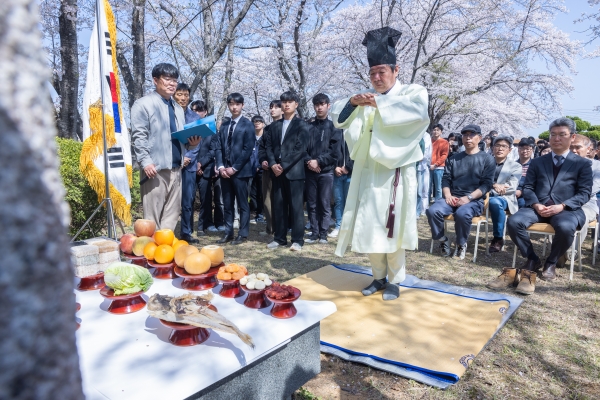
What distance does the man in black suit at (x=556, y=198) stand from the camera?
4555 millimetres

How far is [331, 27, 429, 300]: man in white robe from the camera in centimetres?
341

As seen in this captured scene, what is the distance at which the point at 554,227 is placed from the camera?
4.58m

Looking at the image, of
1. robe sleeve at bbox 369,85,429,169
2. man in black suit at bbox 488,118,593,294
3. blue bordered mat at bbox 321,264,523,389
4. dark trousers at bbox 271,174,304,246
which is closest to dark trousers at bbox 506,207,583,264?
man in black suit at bbox 488,118,593,294

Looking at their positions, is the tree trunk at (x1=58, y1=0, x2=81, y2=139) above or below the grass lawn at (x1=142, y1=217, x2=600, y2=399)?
above

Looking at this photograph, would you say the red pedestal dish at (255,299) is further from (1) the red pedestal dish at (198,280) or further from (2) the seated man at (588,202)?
(2) the seated man at (588,202)

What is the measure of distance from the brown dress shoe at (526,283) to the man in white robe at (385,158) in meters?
→ 1.30

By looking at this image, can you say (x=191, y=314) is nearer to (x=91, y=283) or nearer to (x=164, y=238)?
(x=91, y=283)

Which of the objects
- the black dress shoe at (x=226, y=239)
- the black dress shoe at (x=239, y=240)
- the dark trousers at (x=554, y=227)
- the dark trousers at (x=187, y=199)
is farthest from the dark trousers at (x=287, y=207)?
the dark trousers at (x=554, y=227)

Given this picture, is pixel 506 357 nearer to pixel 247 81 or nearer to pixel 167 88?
pixel 167 88

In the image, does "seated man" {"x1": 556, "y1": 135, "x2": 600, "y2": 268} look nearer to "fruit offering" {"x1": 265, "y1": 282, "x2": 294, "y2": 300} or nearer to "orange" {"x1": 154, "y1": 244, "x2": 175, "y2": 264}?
"fruit offering" {"x1": 265, "y1": 282, "x2": 294, "y2": 300}

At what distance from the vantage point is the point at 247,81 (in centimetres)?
1739

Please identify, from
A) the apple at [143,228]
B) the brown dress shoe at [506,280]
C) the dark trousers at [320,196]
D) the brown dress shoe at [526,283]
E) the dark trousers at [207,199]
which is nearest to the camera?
the apple at [143,228]

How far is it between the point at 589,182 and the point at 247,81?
1480 cm

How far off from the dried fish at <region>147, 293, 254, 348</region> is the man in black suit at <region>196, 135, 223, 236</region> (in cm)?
525
